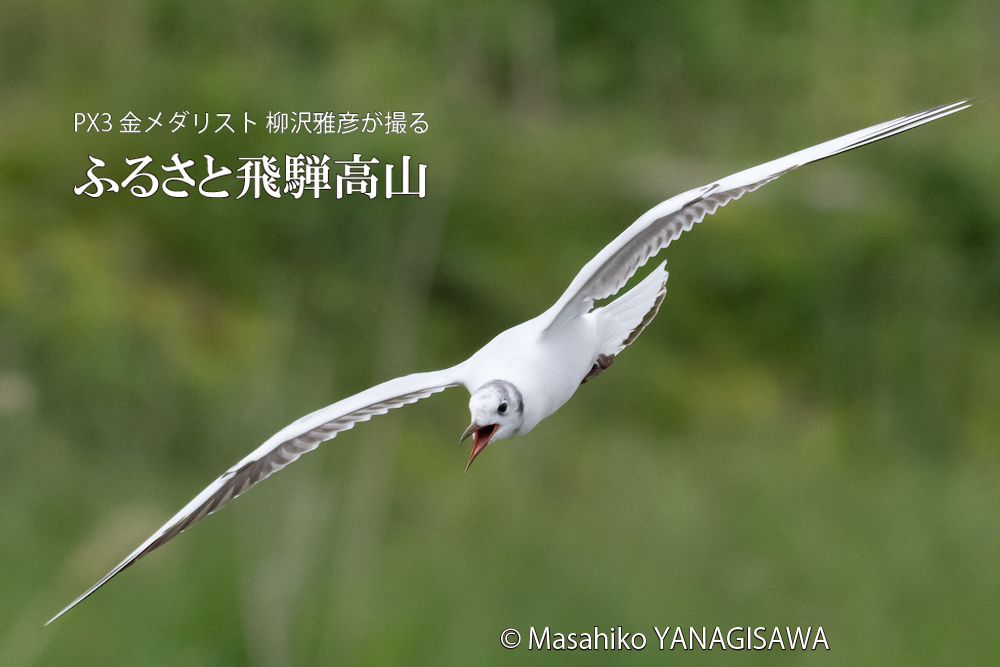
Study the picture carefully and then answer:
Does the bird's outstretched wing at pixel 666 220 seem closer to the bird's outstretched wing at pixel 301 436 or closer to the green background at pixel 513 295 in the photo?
the bird's outstretched wing at pixel 301 436

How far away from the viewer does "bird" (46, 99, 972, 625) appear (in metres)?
1.33

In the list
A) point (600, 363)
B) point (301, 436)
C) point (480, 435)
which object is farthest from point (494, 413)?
point (600, 363)

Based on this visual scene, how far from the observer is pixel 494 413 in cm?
130

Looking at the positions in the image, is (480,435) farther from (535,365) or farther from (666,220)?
(666,220)

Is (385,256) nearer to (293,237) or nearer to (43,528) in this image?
(293,237)

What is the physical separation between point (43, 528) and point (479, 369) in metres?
1.89

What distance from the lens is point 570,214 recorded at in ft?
12.3

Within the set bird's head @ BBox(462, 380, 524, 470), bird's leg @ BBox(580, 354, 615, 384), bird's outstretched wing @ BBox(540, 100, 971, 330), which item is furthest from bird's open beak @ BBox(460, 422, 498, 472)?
bird's leg @ BBox(580, 354, 615, 384)

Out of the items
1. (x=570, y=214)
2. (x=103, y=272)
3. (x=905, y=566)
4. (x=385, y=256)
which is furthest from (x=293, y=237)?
(x=905, y=566)

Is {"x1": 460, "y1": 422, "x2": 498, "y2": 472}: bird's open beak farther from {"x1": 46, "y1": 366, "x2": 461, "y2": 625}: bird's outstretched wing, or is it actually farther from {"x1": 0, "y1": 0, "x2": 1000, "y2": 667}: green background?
{"x1": 0, "y1": 0, "x2": 1000, "y2": 667}: green background

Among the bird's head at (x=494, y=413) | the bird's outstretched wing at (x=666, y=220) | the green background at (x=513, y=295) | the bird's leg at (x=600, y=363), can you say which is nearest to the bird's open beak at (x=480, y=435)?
the bird's head at (x=494, y=413)

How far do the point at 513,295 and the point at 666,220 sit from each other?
7.13 ft

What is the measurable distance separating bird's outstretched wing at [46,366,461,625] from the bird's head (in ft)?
0.27

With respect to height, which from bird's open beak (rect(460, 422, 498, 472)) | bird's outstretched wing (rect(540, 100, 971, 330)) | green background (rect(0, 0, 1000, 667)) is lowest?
bird's open beak (rect(460, 422, 498, 472))
